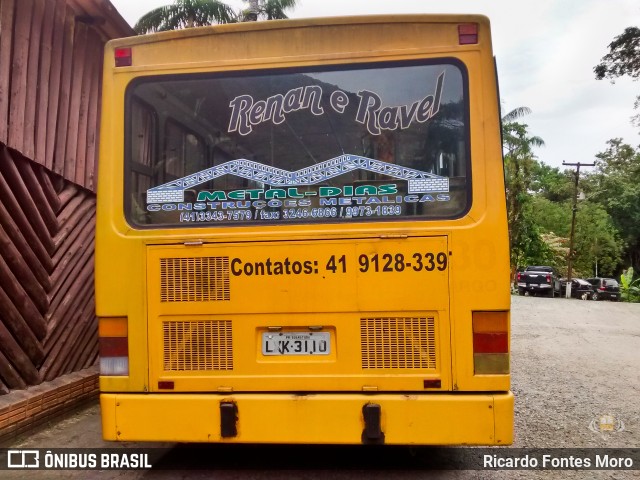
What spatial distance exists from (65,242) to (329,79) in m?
3.49

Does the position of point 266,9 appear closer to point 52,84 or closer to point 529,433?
point 52,84

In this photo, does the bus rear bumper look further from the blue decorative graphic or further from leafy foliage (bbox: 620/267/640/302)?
leafy foliage (bbox: 620/267/640/302)

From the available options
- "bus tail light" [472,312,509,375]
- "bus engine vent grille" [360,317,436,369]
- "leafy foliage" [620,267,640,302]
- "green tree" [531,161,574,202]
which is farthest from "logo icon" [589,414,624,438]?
"green tree" [531,161,574,202]

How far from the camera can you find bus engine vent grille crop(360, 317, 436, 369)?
142 inches

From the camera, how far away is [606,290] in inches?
1228

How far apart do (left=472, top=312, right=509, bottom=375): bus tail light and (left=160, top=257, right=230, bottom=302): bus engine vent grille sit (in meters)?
1.61

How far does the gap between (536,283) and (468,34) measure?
1262 inches

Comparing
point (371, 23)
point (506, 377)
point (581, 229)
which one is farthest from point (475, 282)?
point (581, 229)

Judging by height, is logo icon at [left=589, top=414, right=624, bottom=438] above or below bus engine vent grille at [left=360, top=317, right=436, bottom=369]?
below

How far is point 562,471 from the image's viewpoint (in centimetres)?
427

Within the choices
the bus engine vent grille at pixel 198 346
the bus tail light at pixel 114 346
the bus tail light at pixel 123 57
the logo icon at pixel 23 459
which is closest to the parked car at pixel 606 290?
the bus engine vent grille at pixel 198 346

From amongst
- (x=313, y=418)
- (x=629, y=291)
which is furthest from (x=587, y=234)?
(x=313, y=418)

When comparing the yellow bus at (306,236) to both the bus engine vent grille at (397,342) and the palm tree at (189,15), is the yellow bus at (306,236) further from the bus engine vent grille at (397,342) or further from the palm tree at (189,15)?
the palm tree at (189,15)

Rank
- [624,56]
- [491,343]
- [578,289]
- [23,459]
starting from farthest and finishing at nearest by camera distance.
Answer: [578,289] < [624,56] < [23,459] < [491,343]
